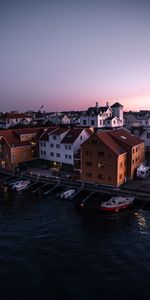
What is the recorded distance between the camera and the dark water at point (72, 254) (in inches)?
884

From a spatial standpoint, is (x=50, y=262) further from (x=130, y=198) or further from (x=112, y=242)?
(x=130, y=198)

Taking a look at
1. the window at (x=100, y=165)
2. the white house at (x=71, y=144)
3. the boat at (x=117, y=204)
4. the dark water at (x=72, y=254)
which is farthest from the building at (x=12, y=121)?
the boat at (x=117, y=204)

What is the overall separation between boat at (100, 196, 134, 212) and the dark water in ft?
4.30

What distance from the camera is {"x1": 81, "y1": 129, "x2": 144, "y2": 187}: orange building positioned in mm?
45281

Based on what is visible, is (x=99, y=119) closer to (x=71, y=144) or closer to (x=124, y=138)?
(x=71, y=144)

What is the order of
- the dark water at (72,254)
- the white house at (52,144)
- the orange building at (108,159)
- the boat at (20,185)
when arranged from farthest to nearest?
the white house at (52,144), the boat at (20,185), the orange building at (108,159), the dark water at (72,254)

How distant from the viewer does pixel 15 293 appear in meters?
22.0

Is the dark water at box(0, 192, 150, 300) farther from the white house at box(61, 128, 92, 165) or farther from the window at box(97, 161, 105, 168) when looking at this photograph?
the white house at box(61, 128, 92, 165)

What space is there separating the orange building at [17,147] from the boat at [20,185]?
31.4ft

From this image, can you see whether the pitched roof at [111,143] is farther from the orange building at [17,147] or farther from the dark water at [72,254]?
the orange building at [17,147]

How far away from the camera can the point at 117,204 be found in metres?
38.4

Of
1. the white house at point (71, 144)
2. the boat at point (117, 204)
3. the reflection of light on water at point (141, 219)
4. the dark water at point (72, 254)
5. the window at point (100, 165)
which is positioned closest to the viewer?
the dark water at point (72, 254)

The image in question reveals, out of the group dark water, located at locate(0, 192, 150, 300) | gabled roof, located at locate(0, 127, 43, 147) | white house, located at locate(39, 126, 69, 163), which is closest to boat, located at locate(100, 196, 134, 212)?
dark water, located at locate(0, 192, 150, 300)

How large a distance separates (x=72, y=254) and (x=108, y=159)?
71.3 ft
